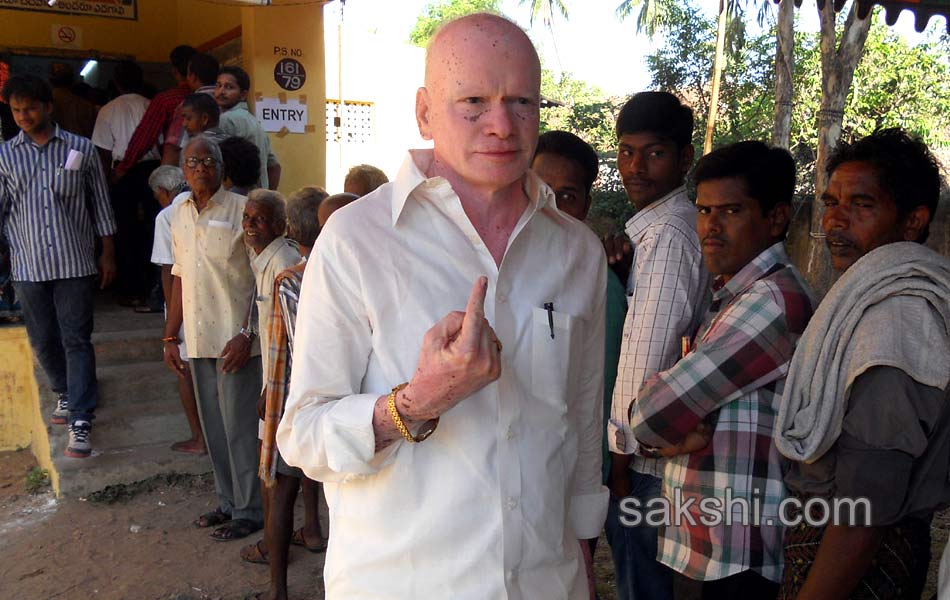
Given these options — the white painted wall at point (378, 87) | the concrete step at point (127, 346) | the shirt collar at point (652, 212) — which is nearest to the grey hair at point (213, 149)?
the concrete step at point (127, 346)

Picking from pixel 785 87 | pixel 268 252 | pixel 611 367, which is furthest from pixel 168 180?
pixel 785 87

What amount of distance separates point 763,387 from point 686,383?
0.69 ft

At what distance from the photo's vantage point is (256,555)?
4.26 meters

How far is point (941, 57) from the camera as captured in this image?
Answer: 12.6 m

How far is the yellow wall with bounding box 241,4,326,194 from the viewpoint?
7.15 metres

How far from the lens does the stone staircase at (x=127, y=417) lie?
5266mm

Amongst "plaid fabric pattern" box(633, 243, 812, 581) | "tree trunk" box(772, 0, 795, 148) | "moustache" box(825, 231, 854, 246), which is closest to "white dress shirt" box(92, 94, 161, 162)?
"plaid fabric pattern" box(633, 243, 812, 581)

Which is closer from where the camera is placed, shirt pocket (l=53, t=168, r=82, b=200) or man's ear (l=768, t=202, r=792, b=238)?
man's ear (l=768, t=202, r=792, b=238)

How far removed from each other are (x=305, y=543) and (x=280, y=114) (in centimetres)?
430

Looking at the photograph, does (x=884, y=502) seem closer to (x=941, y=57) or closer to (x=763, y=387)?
(x=763, y=387)

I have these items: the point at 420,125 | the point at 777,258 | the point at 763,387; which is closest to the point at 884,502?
the point at 763,387

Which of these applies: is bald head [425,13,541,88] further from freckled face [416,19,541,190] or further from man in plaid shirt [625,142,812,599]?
man in plaid shirt [625,142,812,599]

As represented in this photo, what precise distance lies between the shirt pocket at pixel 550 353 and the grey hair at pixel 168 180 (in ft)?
16.3

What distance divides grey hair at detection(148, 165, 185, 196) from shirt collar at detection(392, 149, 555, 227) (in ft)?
15.5
